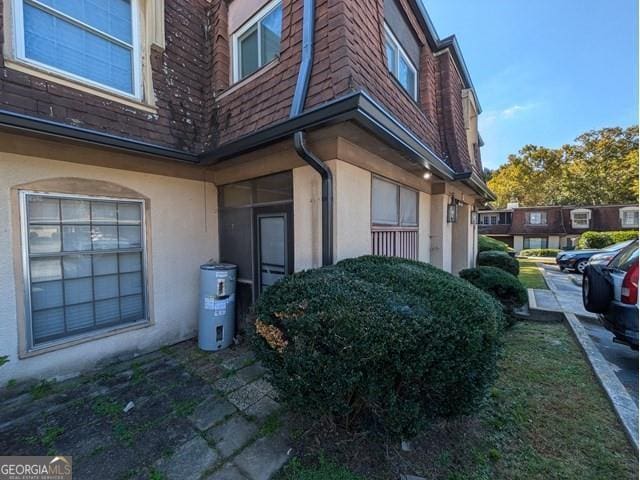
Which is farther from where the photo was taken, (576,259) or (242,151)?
(576,259)

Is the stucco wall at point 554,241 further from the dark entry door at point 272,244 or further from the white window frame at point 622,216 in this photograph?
the dark entry door at point 272,244

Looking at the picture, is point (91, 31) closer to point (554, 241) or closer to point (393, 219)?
point (393, 219)

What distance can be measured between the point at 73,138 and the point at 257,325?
303 centimetres

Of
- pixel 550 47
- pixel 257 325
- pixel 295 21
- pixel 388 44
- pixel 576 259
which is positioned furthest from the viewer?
pixel 576 259

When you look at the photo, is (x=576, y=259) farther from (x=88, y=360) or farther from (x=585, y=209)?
(x=88, y=360)

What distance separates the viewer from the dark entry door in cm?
396

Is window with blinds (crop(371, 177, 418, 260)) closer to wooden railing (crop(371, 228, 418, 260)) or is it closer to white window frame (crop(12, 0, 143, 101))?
wooden railing (crop(371, 228, 418, 260))

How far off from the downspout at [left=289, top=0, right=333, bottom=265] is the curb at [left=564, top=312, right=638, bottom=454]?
3.14 meters

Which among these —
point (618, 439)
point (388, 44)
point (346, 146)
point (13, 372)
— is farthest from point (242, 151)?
point (618, 439)

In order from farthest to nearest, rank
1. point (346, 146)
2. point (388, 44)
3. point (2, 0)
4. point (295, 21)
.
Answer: point (388, 44) < point (295, 21) < point (346, 146) < point (2, 0)

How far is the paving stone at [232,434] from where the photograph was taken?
7.59 ft

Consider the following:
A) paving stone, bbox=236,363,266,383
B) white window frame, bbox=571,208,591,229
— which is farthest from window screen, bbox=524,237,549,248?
paving stone, bbox=236,363,266,383

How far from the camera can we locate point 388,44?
461cm

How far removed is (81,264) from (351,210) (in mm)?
3716
